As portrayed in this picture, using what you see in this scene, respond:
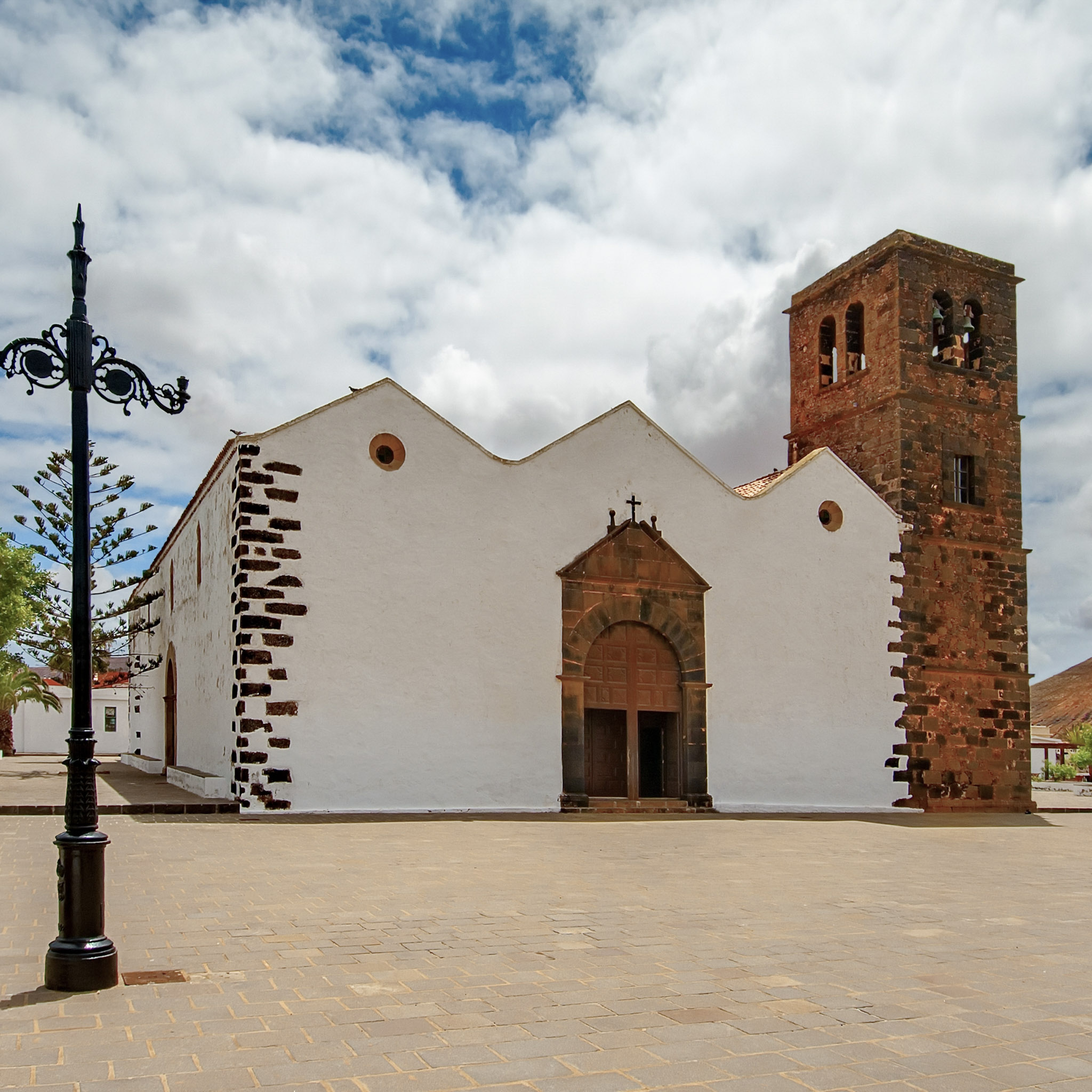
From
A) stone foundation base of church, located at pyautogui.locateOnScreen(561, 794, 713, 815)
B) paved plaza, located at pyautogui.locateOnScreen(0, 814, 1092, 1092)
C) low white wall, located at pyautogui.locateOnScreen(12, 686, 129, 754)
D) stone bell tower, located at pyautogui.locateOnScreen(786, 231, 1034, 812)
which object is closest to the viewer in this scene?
paved plaza, located at pyautogui.locateOnScreen(0, 814, 1092, 1092)

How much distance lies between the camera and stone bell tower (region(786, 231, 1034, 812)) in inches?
740

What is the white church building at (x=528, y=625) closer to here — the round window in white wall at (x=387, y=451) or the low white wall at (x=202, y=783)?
the round window in white wall at (x=387, y=451)

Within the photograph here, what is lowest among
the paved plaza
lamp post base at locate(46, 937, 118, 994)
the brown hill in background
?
the brown hill in background

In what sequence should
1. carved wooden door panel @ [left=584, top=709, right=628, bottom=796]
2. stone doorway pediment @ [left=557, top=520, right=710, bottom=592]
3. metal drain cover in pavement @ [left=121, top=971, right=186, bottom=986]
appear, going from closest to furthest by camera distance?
metal drain cover in pavement @ [left=121, top=971, right=186, bottom=986]
stone doorway pediment @ [left=557, top=520, right=710, bottom=592]
carved wooden door panel @ [left=584, top=709, right=628, bottom=796]

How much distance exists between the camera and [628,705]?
16141 millimetres

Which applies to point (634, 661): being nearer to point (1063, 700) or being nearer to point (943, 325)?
point (943, 325)

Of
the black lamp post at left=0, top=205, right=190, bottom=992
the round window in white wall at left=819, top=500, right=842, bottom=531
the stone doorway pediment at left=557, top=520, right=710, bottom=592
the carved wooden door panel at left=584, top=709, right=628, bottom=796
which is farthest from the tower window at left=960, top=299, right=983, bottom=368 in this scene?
the black lamp post at left=0, top=205, right=190, bottom=992

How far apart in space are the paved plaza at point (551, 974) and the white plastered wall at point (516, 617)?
166 inches

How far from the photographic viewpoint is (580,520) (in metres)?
16.2

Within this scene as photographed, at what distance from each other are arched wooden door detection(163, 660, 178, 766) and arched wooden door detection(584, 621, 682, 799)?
27.2 feet

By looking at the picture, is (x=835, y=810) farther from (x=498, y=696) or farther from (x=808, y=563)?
(x=498, y=696)

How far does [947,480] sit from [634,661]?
7273mm

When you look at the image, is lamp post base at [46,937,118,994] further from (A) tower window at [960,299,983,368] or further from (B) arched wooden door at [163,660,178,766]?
(A) tower window at [960,299,983,368]

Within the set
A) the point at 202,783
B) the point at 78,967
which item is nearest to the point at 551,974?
the point at 78,967
